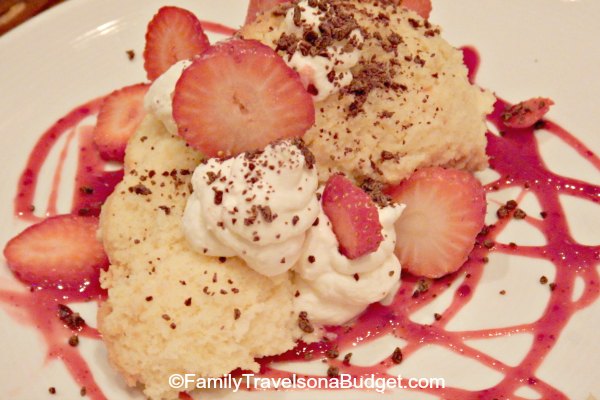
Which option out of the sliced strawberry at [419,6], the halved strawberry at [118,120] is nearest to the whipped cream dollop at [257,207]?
the halved strawberry at [118,120]

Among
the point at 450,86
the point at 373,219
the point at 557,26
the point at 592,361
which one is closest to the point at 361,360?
the point at 373,219

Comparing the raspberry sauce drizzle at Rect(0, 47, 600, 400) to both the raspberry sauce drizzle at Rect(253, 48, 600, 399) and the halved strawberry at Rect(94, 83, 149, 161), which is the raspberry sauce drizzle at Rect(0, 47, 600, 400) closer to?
the raspberry sauce drizzle at Rect(253, 48, 600, 399)

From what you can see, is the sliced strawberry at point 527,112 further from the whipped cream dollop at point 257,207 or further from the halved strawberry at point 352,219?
the whipped cream dollop at point 257,207

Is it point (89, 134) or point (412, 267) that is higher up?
point (89, 134)

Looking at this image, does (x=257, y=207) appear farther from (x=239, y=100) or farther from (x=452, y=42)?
(x=452, y=42)

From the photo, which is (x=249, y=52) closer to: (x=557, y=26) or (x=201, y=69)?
(x=201, y=69)

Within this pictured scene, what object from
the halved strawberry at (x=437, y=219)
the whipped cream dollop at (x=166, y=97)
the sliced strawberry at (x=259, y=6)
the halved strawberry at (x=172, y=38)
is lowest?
the halved strawberry at (x=437, y=219)

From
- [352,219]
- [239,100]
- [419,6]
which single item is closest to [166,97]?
[239,100]
